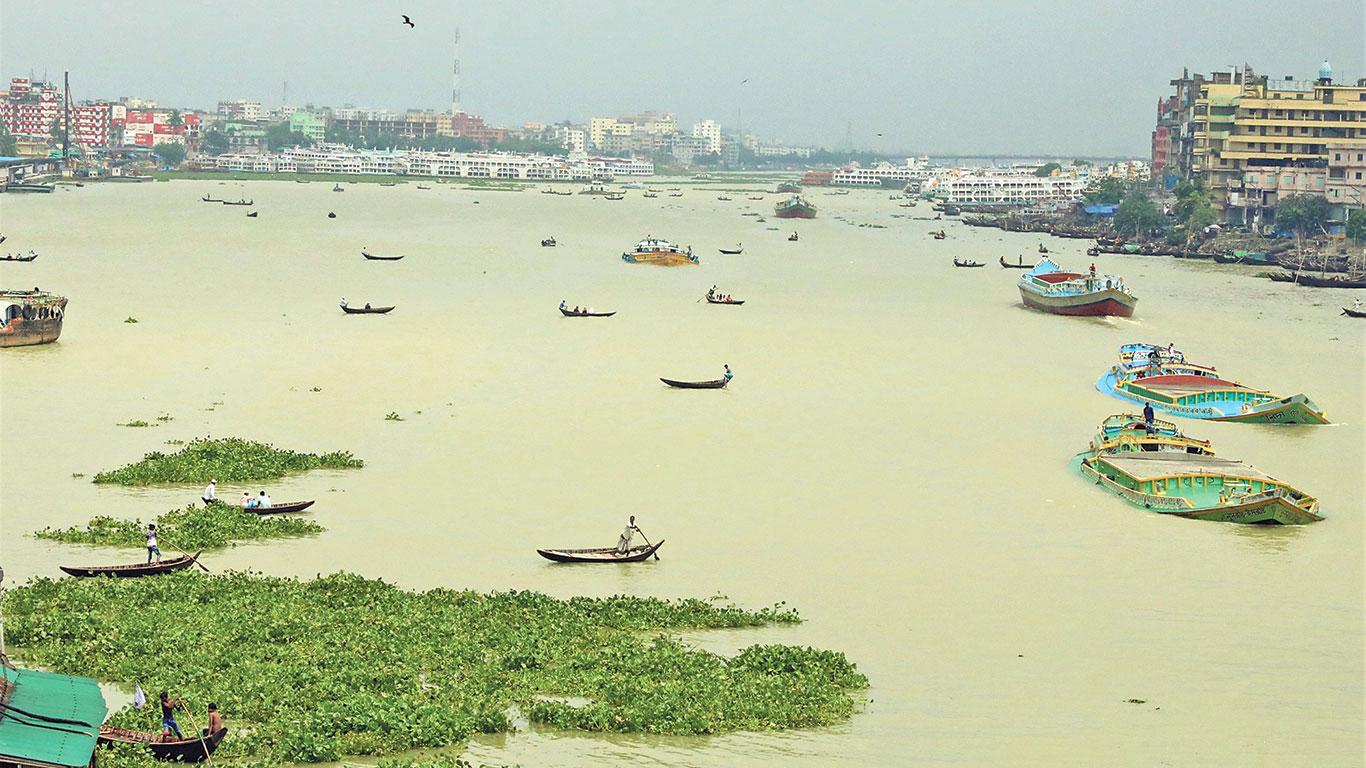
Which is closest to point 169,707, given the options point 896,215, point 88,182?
point 896,215

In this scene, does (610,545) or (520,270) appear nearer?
(610,545)

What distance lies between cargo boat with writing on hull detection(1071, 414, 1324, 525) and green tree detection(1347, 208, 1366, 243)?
4336 centimetres

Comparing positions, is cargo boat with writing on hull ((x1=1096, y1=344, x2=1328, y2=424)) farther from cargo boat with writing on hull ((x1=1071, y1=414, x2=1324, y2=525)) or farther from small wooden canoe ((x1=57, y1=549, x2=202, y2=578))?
small wooden canoe ((x1=57, y1=549, x2=202, y2=578))

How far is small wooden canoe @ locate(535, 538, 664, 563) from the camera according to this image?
1652 cm

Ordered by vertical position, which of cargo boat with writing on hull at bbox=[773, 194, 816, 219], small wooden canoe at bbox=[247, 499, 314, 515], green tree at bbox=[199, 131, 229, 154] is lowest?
small wooden canoe at bbox=[247, 499, 314, 515]

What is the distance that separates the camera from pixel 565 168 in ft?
543

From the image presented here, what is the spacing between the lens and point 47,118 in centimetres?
15838

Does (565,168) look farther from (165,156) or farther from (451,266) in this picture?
(451,266)

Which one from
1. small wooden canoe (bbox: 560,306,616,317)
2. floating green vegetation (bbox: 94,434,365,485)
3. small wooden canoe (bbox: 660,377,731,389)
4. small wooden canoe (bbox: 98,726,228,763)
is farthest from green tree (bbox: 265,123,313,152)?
small wooden canoe (bbox: 98,726,228,763)

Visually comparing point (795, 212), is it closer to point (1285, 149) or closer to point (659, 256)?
point (1285, 149)

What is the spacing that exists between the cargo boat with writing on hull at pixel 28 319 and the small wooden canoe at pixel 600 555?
16977 millimetres

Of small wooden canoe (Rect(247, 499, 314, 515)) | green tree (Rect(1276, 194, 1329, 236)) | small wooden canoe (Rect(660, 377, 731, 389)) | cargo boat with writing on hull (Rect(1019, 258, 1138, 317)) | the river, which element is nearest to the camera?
the river

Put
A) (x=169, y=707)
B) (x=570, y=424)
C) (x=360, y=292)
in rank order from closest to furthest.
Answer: (x=169, y=707)
(x=570, y=424)
(x=360, y=292)

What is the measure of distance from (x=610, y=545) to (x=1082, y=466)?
7250mm
